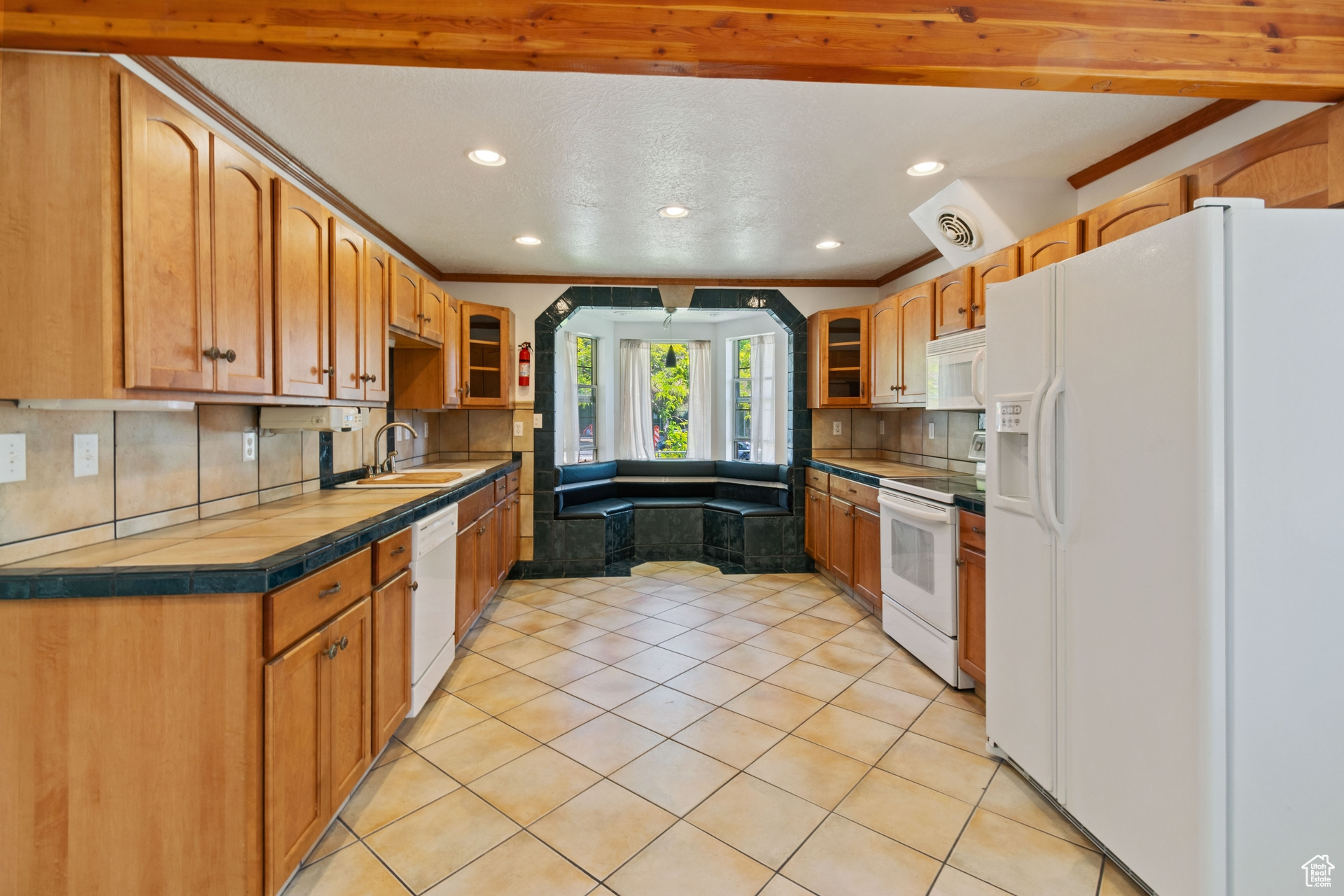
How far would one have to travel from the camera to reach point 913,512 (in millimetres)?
3029

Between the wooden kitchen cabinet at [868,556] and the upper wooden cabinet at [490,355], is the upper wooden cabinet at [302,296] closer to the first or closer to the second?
the upper wooden cabinet at [490,355]

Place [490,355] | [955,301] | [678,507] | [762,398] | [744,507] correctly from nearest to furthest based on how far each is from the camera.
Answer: [955,301] → [490,355] → [744,507] → [678,507] → [762,398]

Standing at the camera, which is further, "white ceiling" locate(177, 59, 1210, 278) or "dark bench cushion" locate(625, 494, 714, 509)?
"dark bench cushion" locate(625, 494, 714, 509)

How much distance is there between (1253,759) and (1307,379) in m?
0.86

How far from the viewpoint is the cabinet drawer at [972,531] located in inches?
101

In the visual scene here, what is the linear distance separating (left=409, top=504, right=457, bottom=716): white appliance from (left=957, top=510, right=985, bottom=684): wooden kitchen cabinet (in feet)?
7.49

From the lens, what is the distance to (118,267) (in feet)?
4.61

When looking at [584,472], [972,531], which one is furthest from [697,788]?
[584,472]

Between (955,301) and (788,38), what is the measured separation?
220 centimetres

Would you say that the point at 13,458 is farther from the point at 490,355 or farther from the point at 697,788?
the point at 490,355

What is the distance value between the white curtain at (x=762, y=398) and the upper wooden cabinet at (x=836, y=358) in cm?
124

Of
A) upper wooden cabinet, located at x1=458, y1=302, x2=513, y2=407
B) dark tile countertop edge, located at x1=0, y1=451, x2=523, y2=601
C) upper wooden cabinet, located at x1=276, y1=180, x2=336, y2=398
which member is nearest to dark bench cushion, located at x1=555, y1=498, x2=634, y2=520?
upper wooden cabinet, located at x1=458, y1=302, x2=513, y2=407

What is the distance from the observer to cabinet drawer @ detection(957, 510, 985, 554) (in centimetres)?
256

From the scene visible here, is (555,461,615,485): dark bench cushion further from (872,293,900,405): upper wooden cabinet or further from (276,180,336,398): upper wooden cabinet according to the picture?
(276,180,336,398): upper wooden cabinet
